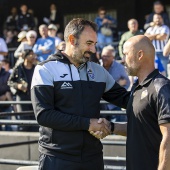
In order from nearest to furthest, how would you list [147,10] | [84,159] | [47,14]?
[84,159] < [147,10] < [47,14]

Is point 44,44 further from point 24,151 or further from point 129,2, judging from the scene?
point 129,2

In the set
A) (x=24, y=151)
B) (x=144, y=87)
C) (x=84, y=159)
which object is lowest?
(x=24, y=151)

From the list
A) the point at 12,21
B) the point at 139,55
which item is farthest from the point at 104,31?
the point at 139,55

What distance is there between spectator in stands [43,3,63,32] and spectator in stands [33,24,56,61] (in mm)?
5814

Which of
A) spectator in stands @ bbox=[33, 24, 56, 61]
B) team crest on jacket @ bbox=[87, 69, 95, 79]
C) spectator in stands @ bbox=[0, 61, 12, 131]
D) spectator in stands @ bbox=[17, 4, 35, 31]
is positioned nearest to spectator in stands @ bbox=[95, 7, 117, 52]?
spectator in stands @ bbox=[33, 24, 56, 61]

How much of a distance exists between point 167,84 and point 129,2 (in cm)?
1545

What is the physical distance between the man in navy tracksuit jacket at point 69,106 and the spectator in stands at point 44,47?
7.85m

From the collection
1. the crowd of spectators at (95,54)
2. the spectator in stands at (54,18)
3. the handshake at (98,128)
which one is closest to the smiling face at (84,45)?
the handshake at (98,128)

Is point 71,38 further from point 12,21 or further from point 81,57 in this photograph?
point 12,21

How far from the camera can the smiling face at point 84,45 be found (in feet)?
15.0

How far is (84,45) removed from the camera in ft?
15.0

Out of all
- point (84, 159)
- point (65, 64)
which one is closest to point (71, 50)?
point (65, 64)

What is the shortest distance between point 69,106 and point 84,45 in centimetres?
53

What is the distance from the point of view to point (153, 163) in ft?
13.5
